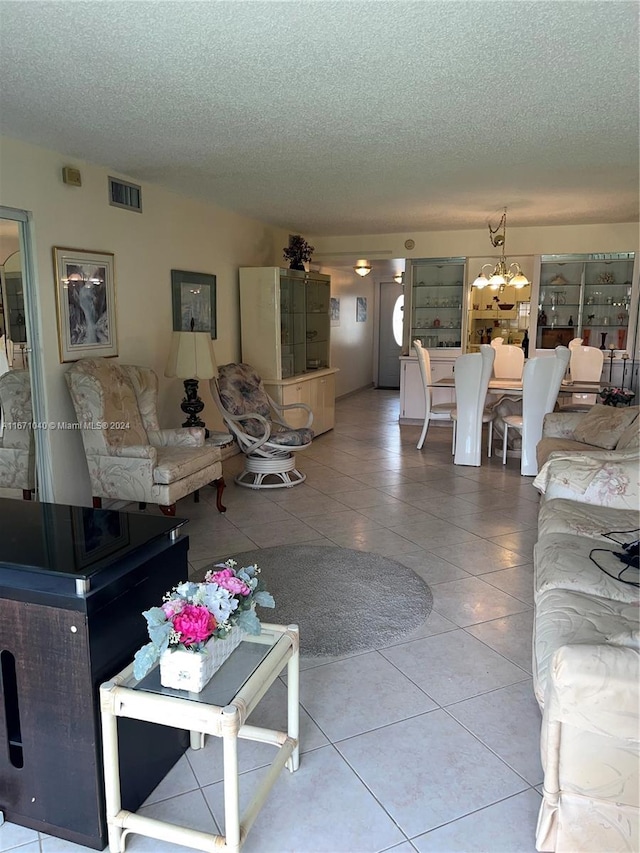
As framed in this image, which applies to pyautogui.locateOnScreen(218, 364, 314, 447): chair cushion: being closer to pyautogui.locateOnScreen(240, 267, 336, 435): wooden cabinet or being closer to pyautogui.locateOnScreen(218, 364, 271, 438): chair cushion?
pyautogui.locateOnScreen(218, 364, 271, 438): chair cushion

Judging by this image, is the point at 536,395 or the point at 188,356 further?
the point at 536,395

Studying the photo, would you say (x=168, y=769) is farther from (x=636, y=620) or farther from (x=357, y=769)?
(x=636, y=620)

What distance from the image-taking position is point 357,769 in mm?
1978

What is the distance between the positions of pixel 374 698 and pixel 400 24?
2440mm

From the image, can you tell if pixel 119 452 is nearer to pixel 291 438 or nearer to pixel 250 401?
pixel 291 438

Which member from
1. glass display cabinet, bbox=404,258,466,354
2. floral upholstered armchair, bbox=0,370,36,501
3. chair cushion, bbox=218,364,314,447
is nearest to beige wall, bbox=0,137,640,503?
floral upholstered armchair, bbox=0,370,36,501

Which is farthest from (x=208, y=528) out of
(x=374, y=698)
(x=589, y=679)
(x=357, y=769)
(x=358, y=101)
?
(x=589, y=679)

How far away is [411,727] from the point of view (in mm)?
2188

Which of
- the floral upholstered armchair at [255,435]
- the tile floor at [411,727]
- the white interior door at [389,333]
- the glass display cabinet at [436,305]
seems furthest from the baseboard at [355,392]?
the tile floor at [411,727]

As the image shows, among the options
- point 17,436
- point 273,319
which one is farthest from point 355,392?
point 17,436

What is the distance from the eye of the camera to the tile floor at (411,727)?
1.75 metres

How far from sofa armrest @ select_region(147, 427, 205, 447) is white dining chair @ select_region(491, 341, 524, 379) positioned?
161 inches

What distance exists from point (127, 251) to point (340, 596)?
3.07 m

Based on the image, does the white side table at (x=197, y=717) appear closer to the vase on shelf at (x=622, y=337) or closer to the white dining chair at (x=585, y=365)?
the white dining chair at (x=585, y=365)
